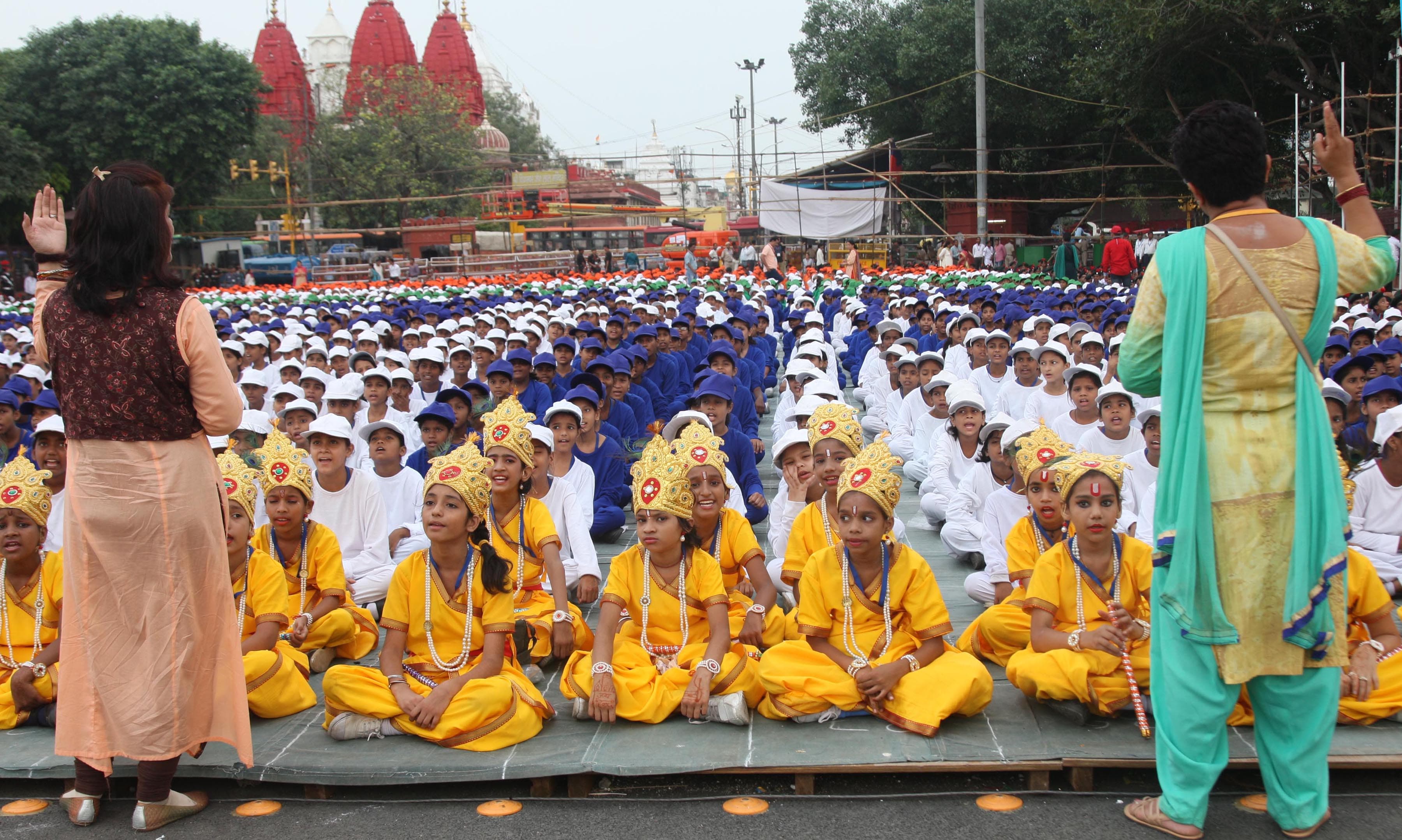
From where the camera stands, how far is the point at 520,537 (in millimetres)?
4781

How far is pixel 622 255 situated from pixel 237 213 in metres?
15.5

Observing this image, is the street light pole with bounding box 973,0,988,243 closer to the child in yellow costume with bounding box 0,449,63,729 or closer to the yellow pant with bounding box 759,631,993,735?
the yellow pant with bounding box 759,631,993,735

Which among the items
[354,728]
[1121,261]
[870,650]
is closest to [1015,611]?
[870,650]

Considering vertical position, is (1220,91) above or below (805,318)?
above

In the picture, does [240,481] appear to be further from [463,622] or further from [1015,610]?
[1015,610]

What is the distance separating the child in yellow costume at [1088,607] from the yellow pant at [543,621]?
1.66m

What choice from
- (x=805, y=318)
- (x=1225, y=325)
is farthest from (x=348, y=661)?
(x=805, y=318)

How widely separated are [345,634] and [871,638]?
2.17m

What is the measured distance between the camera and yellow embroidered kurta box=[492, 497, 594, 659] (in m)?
4.64

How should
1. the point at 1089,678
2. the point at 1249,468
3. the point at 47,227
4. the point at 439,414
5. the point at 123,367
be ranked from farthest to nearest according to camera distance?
the point at 439,414 < the point at 1089,678 < the point at 47,227 < the point at 123,367 < the point at 1249,468

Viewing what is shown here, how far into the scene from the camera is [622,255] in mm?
34906

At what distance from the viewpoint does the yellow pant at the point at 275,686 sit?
→ 4.03 m

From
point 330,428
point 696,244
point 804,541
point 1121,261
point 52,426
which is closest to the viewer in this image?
point 804,541

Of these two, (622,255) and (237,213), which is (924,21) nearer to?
(622,255)
